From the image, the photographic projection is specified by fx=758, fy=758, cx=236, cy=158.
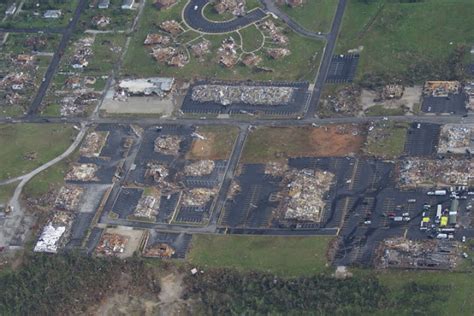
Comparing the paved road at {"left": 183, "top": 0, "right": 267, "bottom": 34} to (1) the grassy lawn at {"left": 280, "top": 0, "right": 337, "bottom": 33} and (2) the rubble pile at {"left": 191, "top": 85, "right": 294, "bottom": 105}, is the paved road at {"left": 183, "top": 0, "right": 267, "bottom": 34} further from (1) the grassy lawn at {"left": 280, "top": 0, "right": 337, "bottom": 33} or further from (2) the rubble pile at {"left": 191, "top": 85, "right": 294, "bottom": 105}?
(2) the rubble pile at {"left": 191, "top": 85, "right": 294, "bottom": 105}

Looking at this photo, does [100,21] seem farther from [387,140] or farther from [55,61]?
→ [387,140]

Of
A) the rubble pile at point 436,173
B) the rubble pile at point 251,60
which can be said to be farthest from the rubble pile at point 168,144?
the rubble pile at point 436,173

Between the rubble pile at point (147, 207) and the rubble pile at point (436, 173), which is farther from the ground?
the rubble pile at point (436, 173)

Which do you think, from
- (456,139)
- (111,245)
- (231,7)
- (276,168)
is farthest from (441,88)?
(111,245)

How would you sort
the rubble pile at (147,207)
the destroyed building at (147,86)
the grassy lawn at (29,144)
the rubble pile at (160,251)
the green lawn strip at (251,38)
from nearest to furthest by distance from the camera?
the rubble pile at (160,251) → the rubble pile at (147,207) → the grassy lawn at (29,144) → the destroyed building at (147,86) → the green lawn strip at (251,38)

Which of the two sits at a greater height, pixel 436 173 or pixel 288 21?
pixel 288 21

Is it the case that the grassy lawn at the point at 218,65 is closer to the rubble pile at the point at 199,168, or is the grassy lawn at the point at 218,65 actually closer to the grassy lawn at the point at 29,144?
the grassy lawn at the point at 29,144
